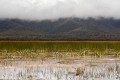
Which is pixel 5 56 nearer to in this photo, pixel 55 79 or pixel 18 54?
pixel 18 54

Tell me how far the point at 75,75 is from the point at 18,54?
56.7 ft

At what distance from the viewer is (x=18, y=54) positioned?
126 feet

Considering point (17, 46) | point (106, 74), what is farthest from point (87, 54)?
point (106, 74)

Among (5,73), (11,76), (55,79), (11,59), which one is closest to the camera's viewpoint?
(55,79)

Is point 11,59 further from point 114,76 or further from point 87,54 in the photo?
point 114,76

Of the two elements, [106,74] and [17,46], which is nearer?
[106,74]

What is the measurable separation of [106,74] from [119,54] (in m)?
17.5

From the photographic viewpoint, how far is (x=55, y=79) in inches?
799

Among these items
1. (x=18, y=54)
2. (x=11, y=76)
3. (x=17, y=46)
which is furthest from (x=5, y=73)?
(x=17, y=46)

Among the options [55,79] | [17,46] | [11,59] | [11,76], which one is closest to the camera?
[55,79]

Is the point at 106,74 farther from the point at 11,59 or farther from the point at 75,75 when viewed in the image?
the point at 11,59

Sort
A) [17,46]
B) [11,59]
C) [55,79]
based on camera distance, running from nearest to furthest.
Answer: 1. [55,79]
2. [11,59]
3. [17,46]

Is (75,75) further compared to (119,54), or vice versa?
(119,54)

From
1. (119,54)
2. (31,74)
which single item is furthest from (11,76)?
(119,54)
